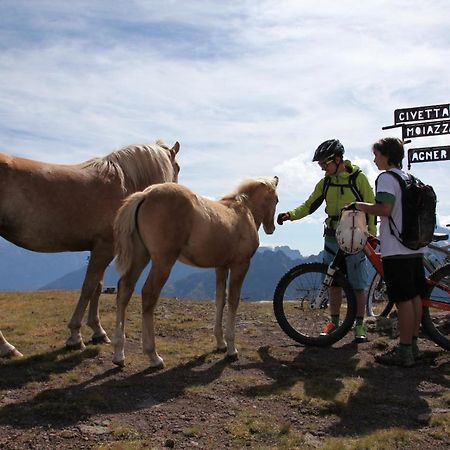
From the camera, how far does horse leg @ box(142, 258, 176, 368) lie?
696cm

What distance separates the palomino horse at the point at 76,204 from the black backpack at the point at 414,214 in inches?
158

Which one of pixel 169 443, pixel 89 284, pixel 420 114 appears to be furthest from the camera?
pixel 420 114

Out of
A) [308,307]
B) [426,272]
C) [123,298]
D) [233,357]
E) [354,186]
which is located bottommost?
[233,357]

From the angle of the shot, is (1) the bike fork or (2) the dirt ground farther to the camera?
(1) the bike fork

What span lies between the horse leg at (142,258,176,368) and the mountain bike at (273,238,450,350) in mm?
2178

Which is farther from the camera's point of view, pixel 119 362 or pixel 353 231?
pixel 353 231

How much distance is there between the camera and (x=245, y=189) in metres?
8.75

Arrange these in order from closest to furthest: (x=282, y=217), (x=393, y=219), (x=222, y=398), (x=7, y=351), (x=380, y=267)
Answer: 1. (x=222, y=398)
2. (x=393, y=219)
3. (x=7, y=351)
4. (x=380, y=267)
5. (x=282, y=217)

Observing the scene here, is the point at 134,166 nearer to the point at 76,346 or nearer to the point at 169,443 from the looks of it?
the point at 76,346

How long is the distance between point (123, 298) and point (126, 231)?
37.7 inches

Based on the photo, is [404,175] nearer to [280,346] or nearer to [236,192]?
[236,192]

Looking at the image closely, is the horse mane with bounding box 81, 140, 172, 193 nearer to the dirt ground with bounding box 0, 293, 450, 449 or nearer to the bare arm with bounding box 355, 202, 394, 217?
the dirt ground with bounding box 0, 293, 450, 449

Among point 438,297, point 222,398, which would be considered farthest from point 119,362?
point 438,297

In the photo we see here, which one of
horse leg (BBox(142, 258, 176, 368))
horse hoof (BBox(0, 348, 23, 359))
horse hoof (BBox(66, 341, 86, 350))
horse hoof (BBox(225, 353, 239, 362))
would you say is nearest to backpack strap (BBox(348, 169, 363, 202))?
horse hoof (BBox(225, 353, 239, 362))
